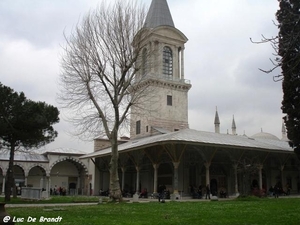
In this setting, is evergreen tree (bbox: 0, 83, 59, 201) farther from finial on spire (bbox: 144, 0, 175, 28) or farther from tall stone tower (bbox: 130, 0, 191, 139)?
finial on spire (bbox: 144, 0, 175, 28)

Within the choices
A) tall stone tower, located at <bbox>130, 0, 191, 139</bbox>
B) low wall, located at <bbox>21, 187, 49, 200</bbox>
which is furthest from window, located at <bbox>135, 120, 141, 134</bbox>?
low wall, located at <bbox>21, 187, 49, 200</bbox>

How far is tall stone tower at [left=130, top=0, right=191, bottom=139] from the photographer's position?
35219 millimetres

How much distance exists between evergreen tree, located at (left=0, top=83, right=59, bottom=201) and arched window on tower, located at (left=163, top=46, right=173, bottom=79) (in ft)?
62.9

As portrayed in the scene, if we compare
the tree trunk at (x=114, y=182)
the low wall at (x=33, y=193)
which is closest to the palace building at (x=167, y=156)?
the tree trunk at (x=114, y=182)

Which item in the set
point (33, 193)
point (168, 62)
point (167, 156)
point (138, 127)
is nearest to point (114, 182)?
point (33, 193)

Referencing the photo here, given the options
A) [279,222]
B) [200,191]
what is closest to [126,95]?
[200,191]

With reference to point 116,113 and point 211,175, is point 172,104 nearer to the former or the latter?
point 211,175

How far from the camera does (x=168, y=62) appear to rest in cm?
3831

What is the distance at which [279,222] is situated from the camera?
329 inches

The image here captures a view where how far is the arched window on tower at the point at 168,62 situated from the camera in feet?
125

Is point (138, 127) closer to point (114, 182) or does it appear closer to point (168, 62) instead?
point (168, 62)

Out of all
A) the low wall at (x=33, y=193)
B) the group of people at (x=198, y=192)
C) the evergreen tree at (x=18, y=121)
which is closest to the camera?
the evergreen tree at (x=18, y=121)

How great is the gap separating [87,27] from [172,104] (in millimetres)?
19273

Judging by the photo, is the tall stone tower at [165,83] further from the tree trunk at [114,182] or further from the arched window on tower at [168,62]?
the tree trunk at [114,182]
